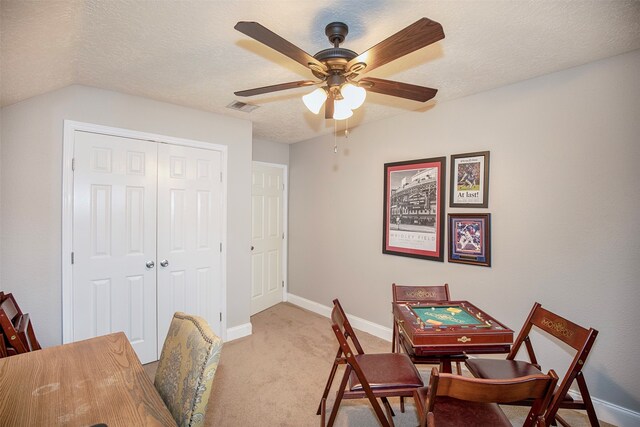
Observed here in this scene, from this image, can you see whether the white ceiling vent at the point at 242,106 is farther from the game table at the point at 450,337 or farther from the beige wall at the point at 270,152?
the game table at the point at 450,337

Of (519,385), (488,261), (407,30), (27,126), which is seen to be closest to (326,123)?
(488,261)

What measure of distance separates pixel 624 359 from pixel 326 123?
10.9ft

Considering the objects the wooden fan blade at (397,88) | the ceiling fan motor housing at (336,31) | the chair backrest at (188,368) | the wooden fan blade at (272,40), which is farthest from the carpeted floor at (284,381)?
the ceiling fan motor housing at (336,31)

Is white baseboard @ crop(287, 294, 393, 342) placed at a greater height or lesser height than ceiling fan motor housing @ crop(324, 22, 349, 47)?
lesser

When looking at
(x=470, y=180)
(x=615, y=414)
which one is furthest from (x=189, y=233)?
(x=615, y=414)

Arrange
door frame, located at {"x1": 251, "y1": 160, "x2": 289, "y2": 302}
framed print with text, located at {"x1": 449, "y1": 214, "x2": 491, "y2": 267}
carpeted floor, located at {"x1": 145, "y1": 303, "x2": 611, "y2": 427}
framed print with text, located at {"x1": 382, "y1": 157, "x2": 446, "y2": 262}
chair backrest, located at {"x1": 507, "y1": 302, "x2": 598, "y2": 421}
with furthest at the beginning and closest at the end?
door frame, located at {"x1": 251, "y1": 160, "x2": 289, "y2": 302}
framed print with text, located at {"x1": 382, "y1": 157, "x2": 446, "y2": 262}
framed print with text, located at {"x1": 449, "y1": 214, "x2": 491, "y2": 267}
carpeted floor, located at {"x1": 145, "y1": 303, "x2": 611, "y2": 427}
chair backrest, located at {"x1": 507, "y1": 302, "x2": 598, "y2": 421}

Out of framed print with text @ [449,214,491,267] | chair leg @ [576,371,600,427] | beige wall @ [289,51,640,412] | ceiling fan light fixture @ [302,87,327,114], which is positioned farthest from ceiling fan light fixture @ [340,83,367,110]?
chair leg @ [576,371,600,427]

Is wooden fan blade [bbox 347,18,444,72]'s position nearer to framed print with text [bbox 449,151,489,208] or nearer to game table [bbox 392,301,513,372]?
game table [bbox 392,301,513,372]

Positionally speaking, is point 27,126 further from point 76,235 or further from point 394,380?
point 394,380

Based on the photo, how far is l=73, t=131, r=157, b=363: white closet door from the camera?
2.51 m

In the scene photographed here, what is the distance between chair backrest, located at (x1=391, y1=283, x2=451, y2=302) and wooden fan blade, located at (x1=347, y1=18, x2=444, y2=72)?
1.68 m

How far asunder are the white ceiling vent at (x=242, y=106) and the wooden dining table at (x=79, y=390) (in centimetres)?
229

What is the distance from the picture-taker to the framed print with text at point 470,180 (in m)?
2.64

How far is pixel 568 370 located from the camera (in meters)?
1.49
